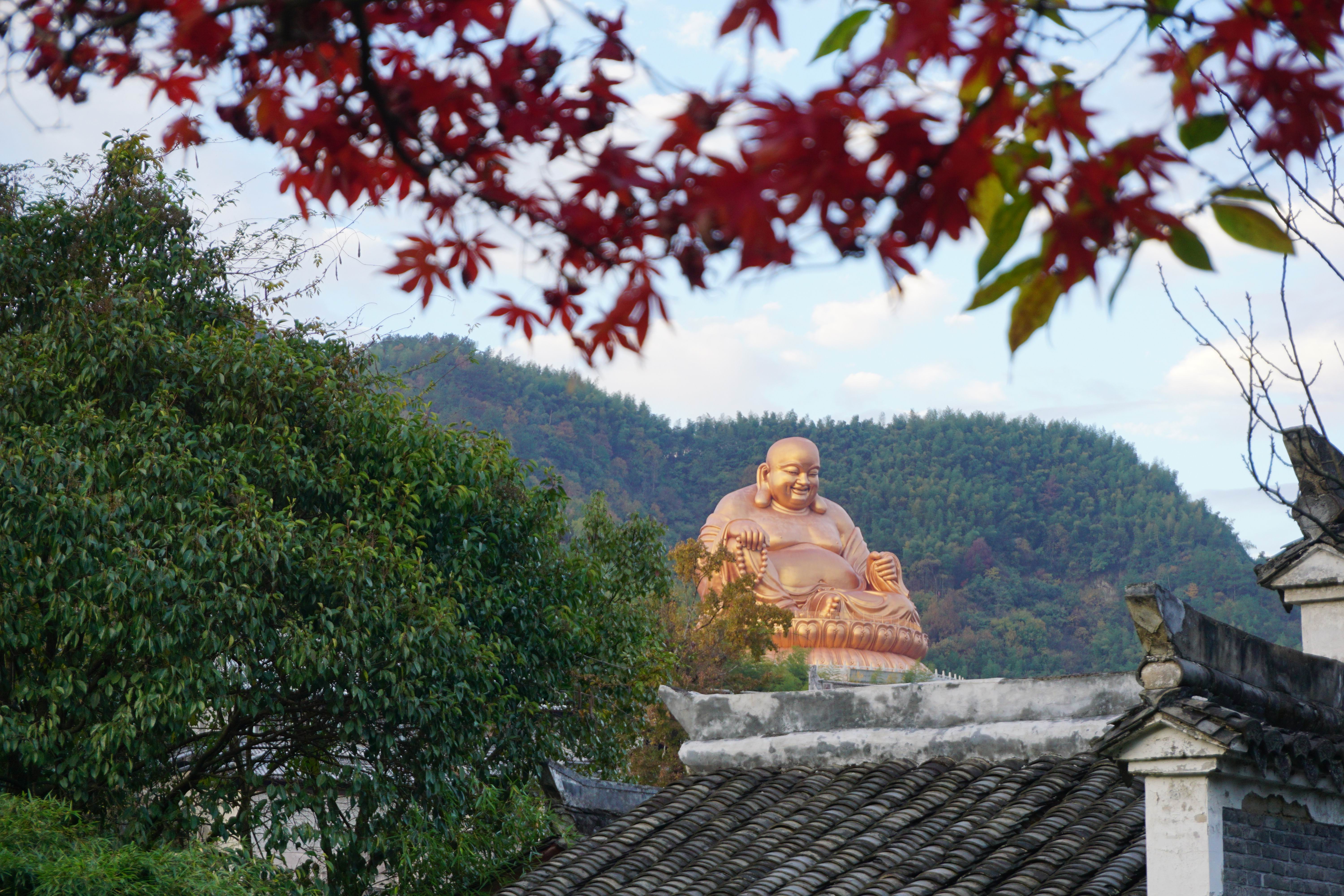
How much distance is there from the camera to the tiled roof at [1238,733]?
476cm

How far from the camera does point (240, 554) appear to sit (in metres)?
8.11

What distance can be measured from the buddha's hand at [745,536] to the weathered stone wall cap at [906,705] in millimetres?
17891

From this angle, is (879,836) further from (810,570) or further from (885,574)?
(885,574)

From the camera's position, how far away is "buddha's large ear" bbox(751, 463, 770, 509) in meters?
28.6

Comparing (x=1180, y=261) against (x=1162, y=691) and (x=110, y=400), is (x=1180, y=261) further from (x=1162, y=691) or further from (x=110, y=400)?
(x=110, y=400)

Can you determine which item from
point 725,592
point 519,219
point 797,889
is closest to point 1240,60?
point 519,219

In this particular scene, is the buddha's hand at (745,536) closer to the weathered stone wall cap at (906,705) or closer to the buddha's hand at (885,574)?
the buddha's hand at (885,574)

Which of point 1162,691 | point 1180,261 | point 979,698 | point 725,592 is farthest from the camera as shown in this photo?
point 725,592

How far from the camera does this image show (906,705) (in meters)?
7.54

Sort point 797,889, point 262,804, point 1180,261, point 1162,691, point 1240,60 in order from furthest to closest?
1. point 262,804
2. point 797,889
3. point 1162,691
4. point 1240,60
5. point 1180,261

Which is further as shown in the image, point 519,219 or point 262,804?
point 262,804

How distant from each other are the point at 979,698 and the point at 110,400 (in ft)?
20.0

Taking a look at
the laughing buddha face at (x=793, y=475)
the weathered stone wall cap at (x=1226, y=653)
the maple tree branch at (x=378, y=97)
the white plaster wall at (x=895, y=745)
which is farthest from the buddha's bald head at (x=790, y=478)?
the maple tree branch at (x=378, y=97)

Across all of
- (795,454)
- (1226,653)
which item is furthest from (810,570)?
(1226,653)
